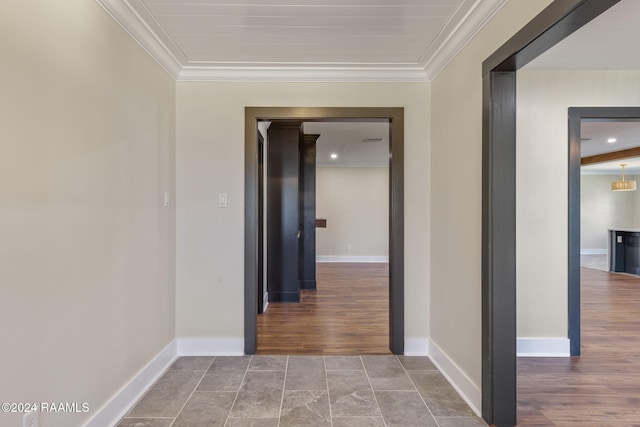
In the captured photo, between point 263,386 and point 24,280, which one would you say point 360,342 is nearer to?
point 263,386

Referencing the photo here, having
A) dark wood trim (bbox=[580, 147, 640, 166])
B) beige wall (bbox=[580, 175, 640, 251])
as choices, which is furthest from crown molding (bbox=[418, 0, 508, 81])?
beige wall (bbox=[580, 175, 640, 251])

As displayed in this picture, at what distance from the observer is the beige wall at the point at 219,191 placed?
8.99 ft

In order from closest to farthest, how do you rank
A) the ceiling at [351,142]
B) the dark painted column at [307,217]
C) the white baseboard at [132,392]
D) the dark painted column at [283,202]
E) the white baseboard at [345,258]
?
the white baseboard at [132,392] → the dark painted column at [283,202] → the ceiling at [351,142] → the dark painted column at [307,217] → the white baseboard at [345,258]

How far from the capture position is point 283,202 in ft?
14.6

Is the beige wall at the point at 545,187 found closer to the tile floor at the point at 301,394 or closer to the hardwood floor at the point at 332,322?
the tile floor at the point at 301,394

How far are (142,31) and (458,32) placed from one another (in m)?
2.05

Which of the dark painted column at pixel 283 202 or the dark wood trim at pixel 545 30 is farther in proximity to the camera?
the dark painted column at pixel 283 202

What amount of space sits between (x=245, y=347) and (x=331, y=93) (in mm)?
2280

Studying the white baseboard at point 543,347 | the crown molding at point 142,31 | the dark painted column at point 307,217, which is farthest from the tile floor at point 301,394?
the dark painted column at point 307,217

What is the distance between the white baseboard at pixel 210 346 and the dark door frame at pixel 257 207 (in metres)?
0.08

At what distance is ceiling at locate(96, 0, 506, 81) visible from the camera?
189 cm

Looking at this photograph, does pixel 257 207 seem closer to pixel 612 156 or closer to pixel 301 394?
pixel 301 394

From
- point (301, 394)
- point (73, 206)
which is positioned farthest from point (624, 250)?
point (73, 206)

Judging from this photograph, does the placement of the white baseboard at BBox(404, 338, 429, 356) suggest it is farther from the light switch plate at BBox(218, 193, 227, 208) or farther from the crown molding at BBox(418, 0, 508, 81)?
the crown molding at BBox(418, 0, 508, 81)
